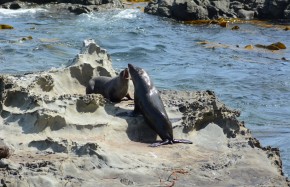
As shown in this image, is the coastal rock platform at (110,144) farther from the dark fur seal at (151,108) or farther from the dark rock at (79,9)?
the dark rock at (79,9)

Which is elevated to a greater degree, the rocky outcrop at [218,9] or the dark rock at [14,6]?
the rocky outcrop at [218,9]

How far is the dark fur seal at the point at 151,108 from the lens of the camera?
23.6 ft

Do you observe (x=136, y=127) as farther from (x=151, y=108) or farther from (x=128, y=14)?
(x=128, y=14)

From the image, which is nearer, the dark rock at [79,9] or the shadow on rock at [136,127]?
the shadow on rock at [136,127]

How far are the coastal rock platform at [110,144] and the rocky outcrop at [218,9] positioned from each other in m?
17.0

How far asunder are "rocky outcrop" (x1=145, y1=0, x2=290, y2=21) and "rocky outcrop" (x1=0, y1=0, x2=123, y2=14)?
2.15 m

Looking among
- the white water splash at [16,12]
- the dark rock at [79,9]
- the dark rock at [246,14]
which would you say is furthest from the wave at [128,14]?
the dark rock at [246,14]

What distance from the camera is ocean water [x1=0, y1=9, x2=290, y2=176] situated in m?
12.2

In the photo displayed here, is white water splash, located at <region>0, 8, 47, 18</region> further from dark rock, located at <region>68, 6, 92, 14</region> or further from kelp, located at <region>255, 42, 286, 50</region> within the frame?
kelp, located at <region>255, 42, 286, 50</region>

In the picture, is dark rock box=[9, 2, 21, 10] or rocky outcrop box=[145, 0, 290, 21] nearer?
rocky outcrop box=[145, 0, 290, 21]

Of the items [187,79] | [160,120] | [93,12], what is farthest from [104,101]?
[93,12]

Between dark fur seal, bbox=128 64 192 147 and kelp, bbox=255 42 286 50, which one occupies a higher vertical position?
dark fur seal, bbox=128 64 192 147

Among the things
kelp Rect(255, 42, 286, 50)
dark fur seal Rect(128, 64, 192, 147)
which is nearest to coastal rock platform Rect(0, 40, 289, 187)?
dark fur seal Rect(128, 64, 192, 147)

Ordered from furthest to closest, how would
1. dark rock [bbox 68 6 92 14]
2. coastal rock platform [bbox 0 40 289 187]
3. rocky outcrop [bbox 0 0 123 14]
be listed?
1. rocky outcrop [bbox 0 0 123 14]
2. dark rock [bbox 68 6 92 14]
3. coastal rock platform [bbox 0 40 289 187]
